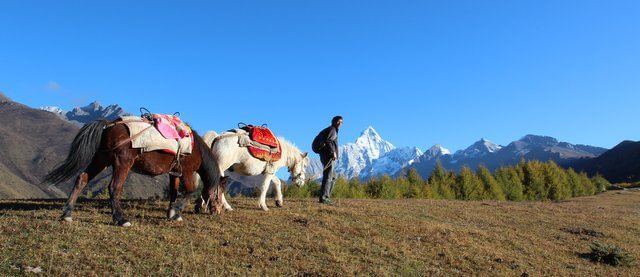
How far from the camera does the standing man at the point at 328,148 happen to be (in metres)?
13.5

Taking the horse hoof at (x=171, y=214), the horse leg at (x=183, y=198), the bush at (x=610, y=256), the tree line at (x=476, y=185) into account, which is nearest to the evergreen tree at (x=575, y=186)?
the tree line at (x=476, y=185)

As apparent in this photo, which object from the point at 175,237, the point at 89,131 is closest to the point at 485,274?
the point at 175,237

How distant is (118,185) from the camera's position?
8234mm

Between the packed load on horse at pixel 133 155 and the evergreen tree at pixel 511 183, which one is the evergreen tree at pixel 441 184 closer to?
the evergreen tree at pixel 511 183

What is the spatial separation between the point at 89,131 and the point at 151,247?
2573 millimetres

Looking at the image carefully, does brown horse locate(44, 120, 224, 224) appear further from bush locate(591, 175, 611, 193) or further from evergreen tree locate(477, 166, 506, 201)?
bush locate(591, 175, 611, 193)

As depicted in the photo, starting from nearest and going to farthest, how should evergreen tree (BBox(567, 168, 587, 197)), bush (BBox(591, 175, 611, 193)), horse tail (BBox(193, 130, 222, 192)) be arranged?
horse tail (BBox(193, 130, 222, 192)), evergreen tree (BBox(567, 168, 587, 197)), bush (BBox(591, 175, 611, 193))

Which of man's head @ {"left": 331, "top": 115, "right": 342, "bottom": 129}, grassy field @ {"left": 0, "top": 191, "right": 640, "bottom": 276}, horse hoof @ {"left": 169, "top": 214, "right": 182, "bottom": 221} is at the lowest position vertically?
grassy field @ {"left": 0, "top": 191, "right": 640, "bottom": 276}

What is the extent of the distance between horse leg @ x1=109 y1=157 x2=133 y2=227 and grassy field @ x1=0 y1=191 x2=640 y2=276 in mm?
226

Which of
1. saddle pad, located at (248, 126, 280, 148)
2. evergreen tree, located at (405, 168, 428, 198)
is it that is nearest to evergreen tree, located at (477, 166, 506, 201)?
evergreen tree, located at (405, 168, 428, 198)

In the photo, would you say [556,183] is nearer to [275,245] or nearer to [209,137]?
[209,137]

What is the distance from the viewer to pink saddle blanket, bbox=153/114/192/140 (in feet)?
29.1

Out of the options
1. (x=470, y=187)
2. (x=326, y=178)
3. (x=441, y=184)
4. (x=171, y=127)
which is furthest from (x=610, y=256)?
(x=470, y=187)

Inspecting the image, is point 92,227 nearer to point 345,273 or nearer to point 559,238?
point 345,273
